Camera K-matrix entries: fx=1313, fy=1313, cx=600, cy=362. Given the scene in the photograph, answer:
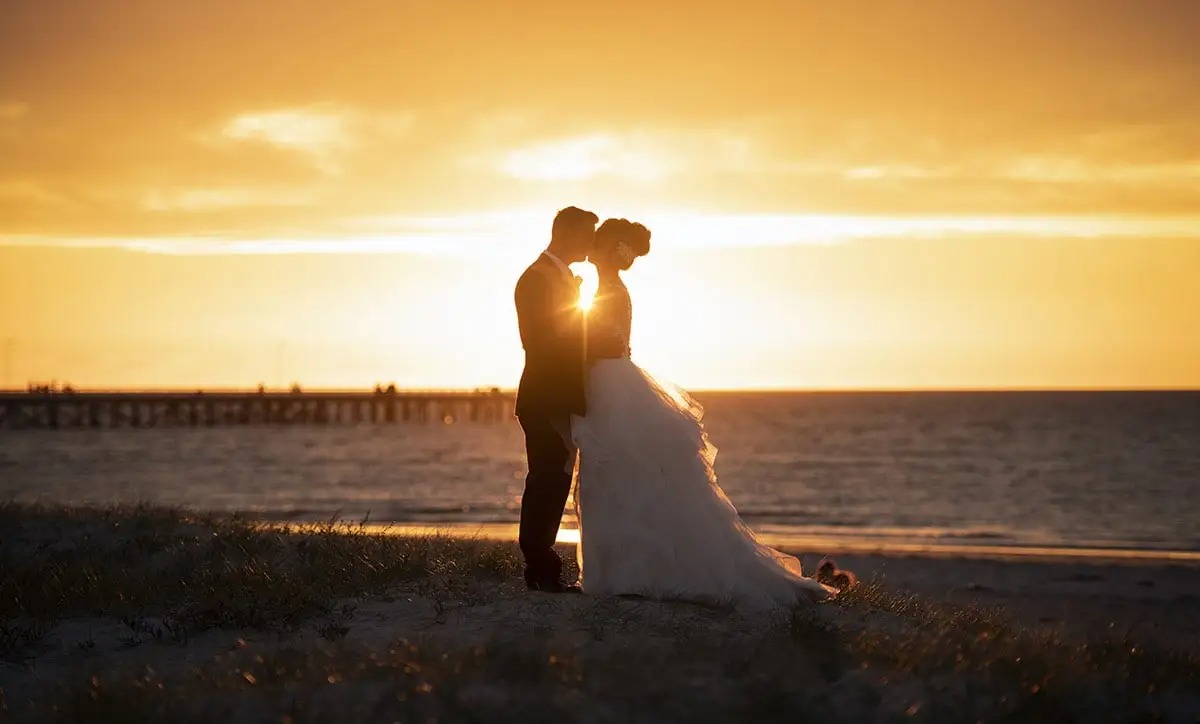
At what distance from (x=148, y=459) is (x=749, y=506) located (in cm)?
A: 3876

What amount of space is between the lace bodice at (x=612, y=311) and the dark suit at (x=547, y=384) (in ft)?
0.35

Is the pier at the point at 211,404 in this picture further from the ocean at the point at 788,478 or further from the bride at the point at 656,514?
the bride at the point at 656,514

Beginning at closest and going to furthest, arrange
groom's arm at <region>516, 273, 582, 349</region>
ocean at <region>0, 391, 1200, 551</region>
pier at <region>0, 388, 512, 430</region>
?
groom's arm at <region>516, 273, 582, 349</region>
ocean at <region>0, 391, 1200, 551</region>
pier at <region>0, 388, 512, 430</region>

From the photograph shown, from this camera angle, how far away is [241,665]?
705 centimetres

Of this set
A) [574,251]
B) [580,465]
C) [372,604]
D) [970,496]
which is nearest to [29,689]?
[372,604]

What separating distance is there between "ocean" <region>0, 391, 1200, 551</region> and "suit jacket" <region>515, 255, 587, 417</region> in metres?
6.89

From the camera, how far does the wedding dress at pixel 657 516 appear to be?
28.3 ft

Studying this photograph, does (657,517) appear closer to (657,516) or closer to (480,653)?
(657,516)

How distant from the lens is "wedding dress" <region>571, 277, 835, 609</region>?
340 inches

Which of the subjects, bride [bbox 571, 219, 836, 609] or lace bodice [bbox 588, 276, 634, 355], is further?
lace bodice [bbox 588, 276, 634, 355]

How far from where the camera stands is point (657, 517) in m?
8.71

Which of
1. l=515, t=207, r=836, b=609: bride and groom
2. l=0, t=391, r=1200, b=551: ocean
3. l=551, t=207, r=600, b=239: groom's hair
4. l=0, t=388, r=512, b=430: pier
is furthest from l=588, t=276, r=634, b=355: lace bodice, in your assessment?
l=0, t=388, r=512, b=430: pier

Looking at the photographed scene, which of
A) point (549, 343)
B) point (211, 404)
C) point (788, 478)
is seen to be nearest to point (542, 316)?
point (549, 343)

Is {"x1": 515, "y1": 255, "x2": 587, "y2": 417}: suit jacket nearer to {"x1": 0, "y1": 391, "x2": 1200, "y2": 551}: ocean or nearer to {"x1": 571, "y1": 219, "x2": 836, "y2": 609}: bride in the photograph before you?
{"x1": 571, "y1": 219, "x2": 836, "y2": 609}: bride
